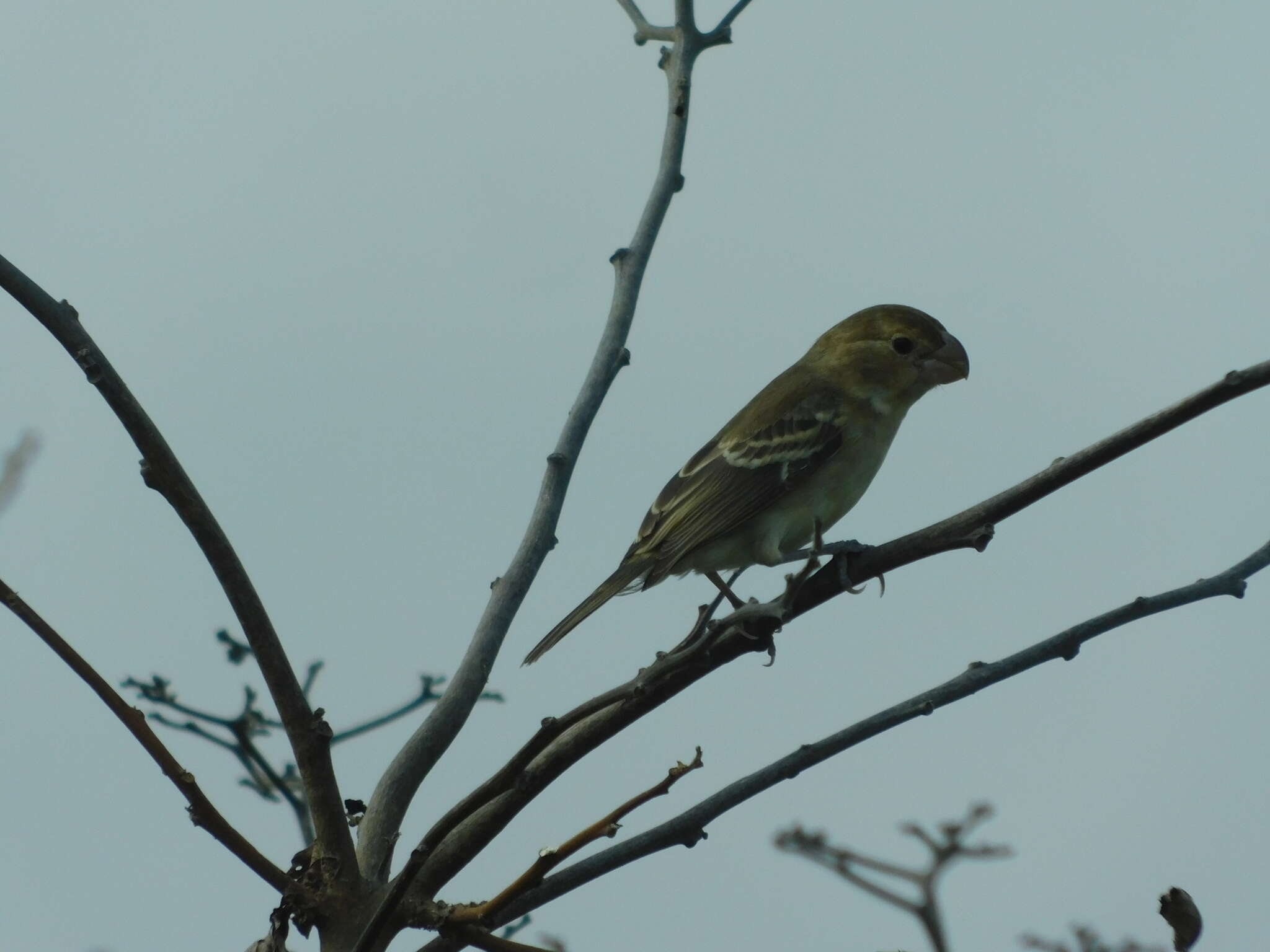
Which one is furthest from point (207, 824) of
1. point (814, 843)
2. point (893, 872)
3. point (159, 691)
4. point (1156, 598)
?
point (159, 691)

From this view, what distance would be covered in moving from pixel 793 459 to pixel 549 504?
284 cm

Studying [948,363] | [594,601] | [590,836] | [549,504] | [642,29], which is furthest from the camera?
[948,363]

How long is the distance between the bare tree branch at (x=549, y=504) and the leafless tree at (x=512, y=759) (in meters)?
0.05

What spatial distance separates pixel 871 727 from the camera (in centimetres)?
293

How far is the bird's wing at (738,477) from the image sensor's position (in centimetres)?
699

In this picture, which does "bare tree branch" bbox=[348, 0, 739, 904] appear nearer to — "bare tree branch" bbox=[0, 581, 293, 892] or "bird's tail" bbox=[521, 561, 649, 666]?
"bare tree branch" bbox=[0, 581, 293, 892]

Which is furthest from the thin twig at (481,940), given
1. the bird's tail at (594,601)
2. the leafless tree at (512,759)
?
the bird's tail at (594,601)

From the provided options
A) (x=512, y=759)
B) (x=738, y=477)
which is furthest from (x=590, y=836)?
(x=738, y=477)

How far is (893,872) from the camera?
86.4 inches

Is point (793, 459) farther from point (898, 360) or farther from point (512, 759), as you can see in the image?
point (512, 759)

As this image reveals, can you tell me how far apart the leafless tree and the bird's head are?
4.61 m

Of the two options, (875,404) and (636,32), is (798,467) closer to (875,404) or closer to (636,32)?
(875,404)

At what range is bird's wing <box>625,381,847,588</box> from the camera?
22.9ft

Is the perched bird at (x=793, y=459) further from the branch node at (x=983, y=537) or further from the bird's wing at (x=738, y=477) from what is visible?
A: the branch node at (x=983, y=537)
